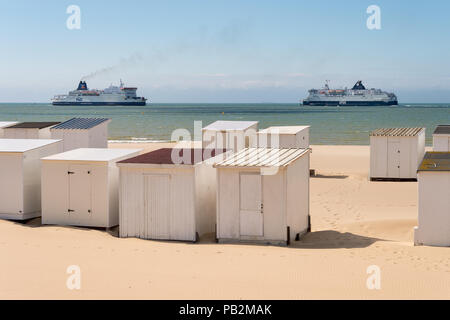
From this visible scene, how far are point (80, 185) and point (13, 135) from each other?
9.52 meters

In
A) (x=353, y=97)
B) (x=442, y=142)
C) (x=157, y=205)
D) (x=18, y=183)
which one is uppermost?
(x=353, y=97)

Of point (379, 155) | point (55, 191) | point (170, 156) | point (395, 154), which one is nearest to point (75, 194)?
point (55, 191)

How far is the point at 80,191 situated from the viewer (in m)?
13.9

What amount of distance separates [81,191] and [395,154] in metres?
13.5

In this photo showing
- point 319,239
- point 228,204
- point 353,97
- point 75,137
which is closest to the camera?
point 228,204

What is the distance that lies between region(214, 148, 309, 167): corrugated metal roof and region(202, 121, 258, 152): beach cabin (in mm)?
7272

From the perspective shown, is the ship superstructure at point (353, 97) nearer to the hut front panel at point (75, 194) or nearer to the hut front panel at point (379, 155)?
the hut front panel at point (379, 155)

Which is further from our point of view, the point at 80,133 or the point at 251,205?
the point at 80,133

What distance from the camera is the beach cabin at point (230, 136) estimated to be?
2161cm

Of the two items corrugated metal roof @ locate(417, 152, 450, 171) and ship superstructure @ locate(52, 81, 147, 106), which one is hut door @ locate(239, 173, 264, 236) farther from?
ship superstructure @ locate(52, 81, 147, 106)

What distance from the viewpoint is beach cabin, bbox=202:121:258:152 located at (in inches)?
851

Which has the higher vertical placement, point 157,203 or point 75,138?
point 75,138

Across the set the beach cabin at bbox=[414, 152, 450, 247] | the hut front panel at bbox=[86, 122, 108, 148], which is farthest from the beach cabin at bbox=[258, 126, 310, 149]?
the beach cabin at bbox=[414, 152, 450, 247]

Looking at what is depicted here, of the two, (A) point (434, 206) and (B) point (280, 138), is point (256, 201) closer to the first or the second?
(A) point (434, 206)
